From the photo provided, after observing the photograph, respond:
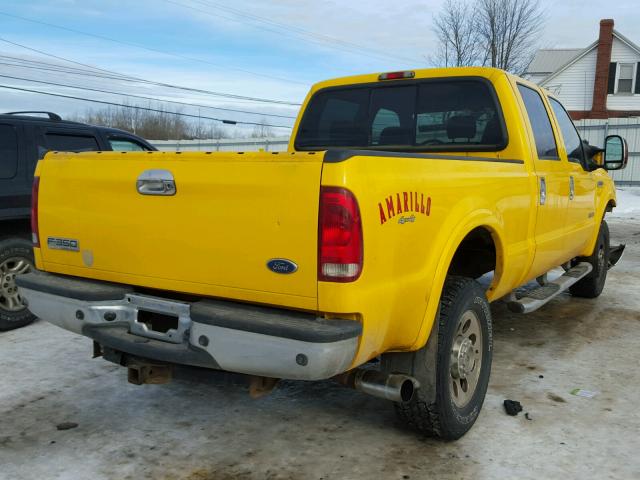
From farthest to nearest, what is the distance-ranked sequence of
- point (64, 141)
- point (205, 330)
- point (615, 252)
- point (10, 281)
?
point (615, 252) → point (64, 141) → point (10, 281) → point (205, 330)

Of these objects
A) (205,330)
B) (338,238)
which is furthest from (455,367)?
(205,330)

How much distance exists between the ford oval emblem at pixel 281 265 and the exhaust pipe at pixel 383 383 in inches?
30.2

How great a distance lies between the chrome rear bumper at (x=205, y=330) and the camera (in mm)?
2518

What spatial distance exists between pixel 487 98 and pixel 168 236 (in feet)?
8.36

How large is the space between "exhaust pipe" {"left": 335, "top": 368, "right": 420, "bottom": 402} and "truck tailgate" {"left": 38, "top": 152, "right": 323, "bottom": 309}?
2.31 ft

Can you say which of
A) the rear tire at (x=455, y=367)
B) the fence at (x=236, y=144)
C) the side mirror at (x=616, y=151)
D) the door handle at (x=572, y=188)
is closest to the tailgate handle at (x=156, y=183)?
the rear tire at (x=455, y=367)

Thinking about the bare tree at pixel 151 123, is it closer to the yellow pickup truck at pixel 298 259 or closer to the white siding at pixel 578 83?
the white siding at pixel 578 83

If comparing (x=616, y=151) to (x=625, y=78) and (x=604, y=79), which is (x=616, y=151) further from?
(x=625, y=78)

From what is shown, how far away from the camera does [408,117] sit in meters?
4.63

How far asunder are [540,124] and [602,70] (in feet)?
88.3

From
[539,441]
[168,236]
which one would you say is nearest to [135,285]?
[168,236]

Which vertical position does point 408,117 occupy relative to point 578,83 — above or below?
below

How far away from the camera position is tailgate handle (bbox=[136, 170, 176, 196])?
290 centimetres

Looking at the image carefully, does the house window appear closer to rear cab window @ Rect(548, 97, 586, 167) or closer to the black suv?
rear cab window @ Rect(548, 97, 586, 167)
